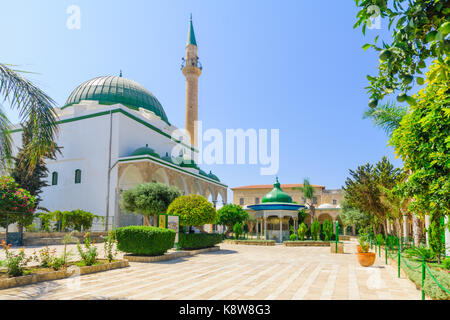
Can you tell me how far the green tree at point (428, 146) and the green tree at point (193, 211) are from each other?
10341mm

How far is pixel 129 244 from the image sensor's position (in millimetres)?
11977

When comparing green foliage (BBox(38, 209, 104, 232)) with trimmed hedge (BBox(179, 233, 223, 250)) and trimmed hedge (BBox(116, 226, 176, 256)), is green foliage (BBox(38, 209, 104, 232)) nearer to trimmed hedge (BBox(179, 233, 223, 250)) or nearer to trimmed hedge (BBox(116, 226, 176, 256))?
trimmed hedge (BBox(179, 233, 223, 250))

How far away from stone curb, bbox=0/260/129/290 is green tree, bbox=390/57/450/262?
26.9ft

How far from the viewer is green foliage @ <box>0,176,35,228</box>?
15.4 m

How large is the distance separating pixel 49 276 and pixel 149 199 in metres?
13.1

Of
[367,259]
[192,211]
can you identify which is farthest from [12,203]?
[367,259]

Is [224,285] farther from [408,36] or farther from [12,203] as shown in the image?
[12,203]

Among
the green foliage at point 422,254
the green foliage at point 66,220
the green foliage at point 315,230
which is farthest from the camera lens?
the green foliage at point 315,230

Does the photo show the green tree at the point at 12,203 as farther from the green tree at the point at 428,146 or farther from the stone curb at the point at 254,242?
the green tree at the point at 428,146

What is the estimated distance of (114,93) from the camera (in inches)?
1232

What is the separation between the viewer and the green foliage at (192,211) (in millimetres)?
16203

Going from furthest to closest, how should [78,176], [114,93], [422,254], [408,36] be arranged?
1. [114,93]
2. [78,176]
3. [422,254]
4. [408,36]

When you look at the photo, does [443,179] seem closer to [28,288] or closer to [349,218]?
[28,288]

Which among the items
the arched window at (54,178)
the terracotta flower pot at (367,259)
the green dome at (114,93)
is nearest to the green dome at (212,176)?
the green dome at (114,93)
